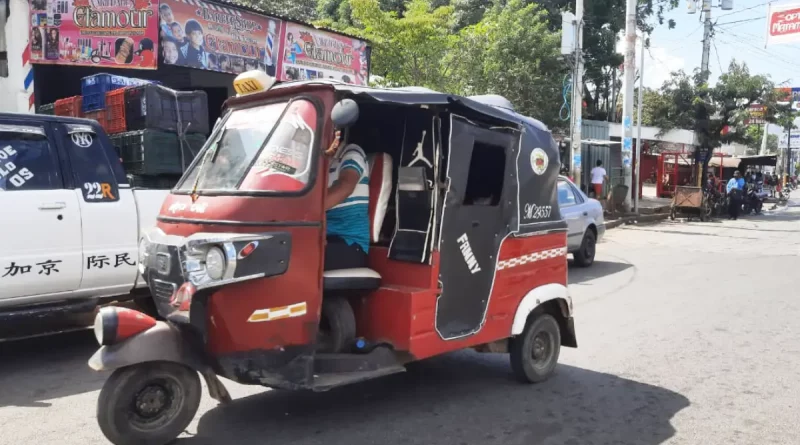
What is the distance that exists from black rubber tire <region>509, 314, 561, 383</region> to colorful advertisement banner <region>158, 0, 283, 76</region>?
8.48 meters

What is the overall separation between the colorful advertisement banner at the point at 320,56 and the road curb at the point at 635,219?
8751mm

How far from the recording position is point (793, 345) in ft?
21.4

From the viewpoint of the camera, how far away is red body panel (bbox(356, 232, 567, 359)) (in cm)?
429

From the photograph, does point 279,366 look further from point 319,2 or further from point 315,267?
point 319,2

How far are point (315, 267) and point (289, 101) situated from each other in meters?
1.01

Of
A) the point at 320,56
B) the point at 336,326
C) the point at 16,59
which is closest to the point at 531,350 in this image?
the point at 336,326

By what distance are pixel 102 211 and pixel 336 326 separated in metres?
2.73

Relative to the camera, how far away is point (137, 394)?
12.1 ft

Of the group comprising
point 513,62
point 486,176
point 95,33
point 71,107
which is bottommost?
point 486,176

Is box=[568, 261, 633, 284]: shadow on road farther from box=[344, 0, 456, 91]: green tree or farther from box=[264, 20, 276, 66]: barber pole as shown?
box=[344, 0, 456, 91]: green tree

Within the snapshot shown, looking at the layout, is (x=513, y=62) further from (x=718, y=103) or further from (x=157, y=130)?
(x=157, y=130)

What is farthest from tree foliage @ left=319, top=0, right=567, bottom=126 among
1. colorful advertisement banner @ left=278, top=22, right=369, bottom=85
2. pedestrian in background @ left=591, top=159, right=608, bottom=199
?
pedestrian in background @ left=591, top=159, right=608, bottom=199

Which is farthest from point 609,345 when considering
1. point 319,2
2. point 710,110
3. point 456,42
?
point 319,2

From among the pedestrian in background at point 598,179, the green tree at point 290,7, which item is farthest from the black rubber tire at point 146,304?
the pedestrian in background at point 598,179
